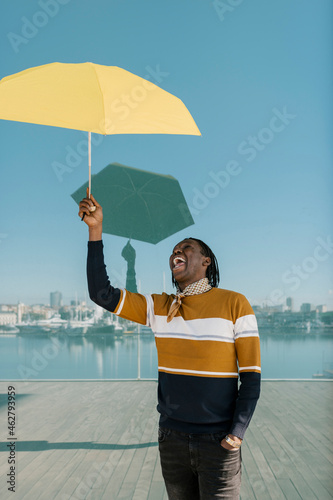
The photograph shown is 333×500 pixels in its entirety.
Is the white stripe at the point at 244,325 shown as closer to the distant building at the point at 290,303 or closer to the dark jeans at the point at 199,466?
the dark jeans at the point at 199,466

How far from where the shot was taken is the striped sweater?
0.99 metres

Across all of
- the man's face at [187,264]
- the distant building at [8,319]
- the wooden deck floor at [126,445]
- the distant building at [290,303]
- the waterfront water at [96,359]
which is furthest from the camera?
the distant building at [8,319]

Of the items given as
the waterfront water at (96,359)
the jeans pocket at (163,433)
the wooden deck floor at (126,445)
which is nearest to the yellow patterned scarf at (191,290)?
the jeans pocket at (163,433)

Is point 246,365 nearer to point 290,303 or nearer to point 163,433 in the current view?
point 163,433

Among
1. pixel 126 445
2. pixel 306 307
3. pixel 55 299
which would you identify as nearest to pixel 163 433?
pixel 126 445

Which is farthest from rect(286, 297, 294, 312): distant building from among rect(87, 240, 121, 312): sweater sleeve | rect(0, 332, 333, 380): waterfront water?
rect(87, 240, 121, 312): sweater sleeve

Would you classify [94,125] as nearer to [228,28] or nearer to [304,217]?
[228,28]

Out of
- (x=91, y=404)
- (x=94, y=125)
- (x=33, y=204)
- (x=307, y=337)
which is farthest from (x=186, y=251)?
(x=33, y=204)

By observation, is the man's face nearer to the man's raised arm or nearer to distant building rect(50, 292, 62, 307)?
the man's raised arm

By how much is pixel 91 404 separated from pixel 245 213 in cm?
266

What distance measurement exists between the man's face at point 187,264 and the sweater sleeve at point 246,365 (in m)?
0.15

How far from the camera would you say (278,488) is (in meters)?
2.29

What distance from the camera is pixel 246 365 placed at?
1006 millimetres

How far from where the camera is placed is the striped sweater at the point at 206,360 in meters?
0.99
